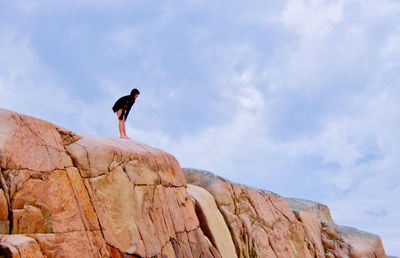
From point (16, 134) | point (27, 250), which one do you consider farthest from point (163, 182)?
point (27, 250)

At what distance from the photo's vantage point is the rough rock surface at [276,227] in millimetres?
14287

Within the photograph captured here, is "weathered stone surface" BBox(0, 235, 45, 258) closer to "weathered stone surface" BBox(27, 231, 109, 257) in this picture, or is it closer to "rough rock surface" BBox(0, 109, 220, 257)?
"rough rock surface" BBox(0, 109, 220, 257)

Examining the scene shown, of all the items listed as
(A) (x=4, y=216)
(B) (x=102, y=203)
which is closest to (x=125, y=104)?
(B) (x=102, y=203)

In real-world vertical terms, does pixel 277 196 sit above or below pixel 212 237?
above

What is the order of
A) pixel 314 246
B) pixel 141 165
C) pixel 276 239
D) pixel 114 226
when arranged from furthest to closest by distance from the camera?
pixel 314 246 < pixel 276 239 < pixel 141 165 < pixel 114 226

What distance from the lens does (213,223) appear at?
12617 mm

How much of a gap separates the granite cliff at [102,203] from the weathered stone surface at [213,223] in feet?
0.10

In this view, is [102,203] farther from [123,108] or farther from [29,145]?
[123,108]

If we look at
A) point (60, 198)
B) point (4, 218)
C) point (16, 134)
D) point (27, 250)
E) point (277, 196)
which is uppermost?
point (277, 196)

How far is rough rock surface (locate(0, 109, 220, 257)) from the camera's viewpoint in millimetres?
6789

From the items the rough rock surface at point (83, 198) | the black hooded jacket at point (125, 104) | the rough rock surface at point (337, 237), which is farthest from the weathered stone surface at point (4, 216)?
the rough rock surface at point (337, 237)

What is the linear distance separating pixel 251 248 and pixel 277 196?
4751 mm

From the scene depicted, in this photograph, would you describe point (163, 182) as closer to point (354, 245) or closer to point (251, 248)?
point (251, 248)

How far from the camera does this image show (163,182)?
10859 mm
